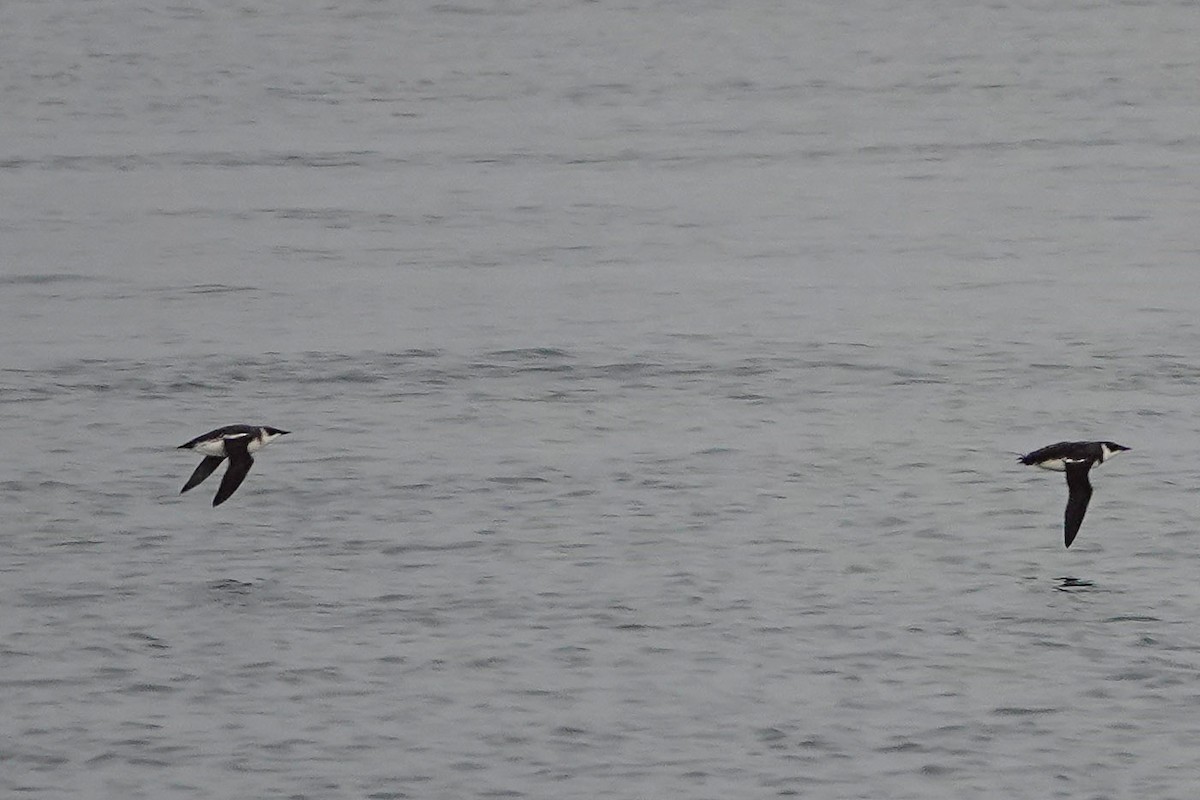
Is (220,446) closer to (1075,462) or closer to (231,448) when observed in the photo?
(231,448)

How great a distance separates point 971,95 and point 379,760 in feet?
108

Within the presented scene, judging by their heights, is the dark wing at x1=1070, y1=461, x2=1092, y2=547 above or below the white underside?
below

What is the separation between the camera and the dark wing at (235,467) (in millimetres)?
19031

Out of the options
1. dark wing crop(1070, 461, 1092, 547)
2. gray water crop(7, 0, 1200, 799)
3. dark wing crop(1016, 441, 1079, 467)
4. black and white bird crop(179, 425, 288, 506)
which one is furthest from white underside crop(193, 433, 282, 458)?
dark wing crop(1070, 461, 1092, 547)

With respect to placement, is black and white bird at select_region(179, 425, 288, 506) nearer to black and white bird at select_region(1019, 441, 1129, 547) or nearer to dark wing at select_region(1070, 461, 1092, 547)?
black and white bird at select_region(1019, 441, 1129, 547)

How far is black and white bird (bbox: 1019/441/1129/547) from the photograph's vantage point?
60.3 feet

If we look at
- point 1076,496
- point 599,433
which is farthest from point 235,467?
point 1076,496

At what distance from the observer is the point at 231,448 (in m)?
19.6

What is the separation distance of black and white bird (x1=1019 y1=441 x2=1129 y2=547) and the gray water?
404mm

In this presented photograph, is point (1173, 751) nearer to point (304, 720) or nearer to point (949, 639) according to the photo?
point (949, 639)

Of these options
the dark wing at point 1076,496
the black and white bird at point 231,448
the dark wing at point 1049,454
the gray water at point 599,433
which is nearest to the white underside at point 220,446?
the black and white bird at point 231,448

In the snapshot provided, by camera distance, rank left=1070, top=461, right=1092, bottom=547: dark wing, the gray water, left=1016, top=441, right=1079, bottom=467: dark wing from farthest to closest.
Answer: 1. left=1016, top=441, right=1079, bottom=467: dark wing
2. left=1070, top=461, right=1092, bottom=547: dark wing
3. the gray water

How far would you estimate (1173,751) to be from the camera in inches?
564

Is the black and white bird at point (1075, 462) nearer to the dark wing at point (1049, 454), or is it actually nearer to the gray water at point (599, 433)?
the dark wing at point (1049, 454)
